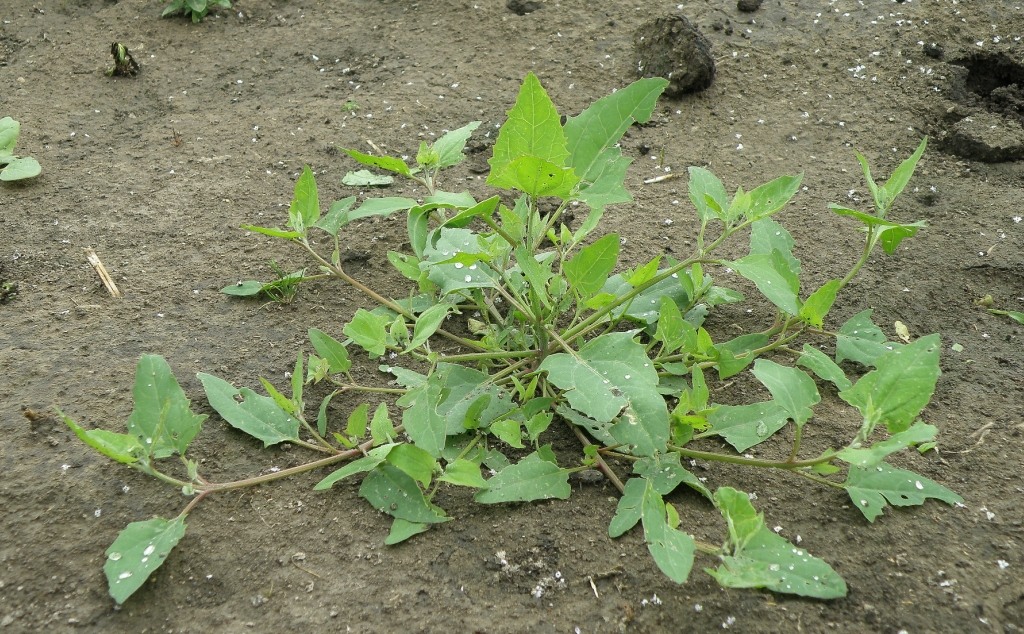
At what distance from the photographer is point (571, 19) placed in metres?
3.71

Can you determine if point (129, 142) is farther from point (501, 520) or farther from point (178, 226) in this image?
point (501, 520)

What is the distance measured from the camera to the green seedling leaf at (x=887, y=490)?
1792 millimetres

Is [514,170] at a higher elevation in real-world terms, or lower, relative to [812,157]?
higher

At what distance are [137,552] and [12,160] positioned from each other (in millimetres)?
1928

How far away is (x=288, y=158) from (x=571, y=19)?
144 cm

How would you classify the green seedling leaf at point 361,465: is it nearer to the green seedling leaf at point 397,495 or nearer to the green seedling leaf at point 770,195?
the green seedling leaf at point 397,495

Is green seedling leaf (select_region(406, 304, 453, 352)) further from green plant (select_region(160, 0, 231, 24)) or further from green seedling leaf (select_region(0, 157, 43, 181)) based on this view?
green plant (select_region(160, 0, 231, 24))

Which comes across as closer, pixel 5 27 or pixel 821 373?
pixel 821 373

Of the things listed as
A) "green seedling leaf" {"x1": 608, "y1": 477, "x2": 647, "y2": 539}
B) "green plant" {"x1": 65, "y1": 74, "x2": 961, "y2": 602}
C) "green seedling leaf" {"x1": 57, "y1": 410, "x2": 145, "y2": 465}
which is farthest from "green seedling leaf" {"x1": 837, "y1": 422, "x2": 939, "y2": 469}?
"green seedling leaf" {"x1": 57, "y1": 410, "x2": 145, "y2": 465}

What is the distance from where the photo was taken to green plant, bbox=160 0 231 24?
3824 millimetres

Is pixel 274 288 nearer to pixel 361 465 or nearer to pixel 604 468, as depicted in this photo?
pixel 361 465

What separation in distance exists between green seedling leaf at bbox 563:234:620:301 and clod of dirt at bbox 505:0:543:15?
→ 7.40ft

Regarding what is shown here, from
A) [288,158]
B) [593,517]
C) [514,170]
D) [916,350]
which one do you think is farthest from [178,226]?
A: [916,350]

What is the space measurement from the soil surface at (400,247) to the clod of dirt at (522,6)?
48mm
